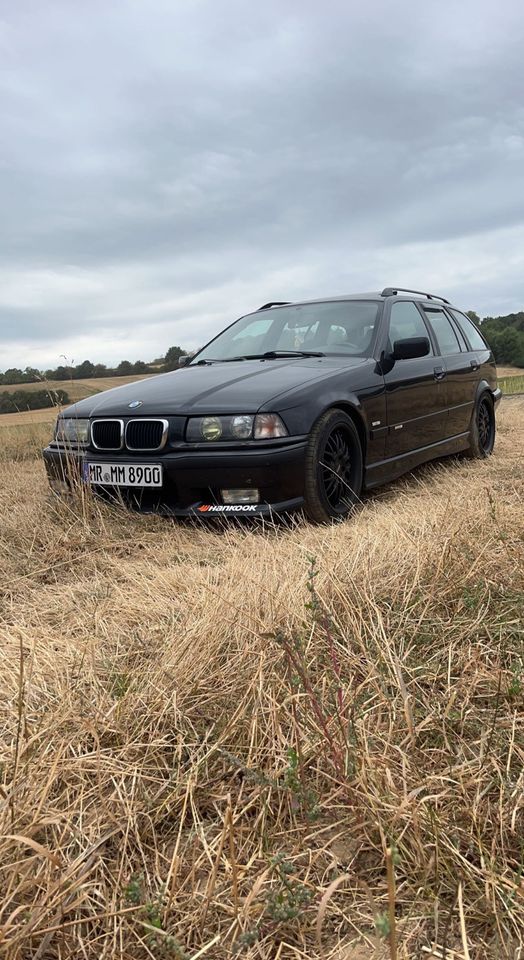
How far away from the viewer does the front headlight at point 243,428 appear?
3541mm

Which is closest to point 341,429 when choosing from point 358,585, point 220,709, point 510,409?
point 358,585

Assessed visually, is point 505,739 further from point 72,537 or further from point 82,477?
point 82,477

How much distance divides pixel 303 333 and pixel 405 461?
122 centimetres

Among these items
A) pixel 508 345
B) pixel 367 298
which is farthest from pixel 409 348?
pixel 508 345

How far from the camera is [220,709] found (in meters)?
1.64

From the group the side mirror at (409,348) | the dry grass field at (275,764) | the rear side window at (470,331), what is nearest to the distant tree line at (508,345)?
the rear side window at (470,331)

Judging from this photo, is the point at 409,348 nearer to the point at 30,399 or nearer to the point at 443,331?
the point at 443,331

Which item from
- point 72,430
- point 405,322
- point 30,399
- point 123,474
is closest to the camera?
point 123,474

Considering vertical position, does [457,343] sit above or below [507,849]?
above

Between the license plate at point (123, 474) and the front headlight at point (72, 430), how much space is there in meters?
0.22

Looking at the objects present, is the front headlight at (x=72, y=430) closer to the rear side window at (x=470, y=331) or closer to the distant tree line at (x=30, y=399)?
the distant tree line at (x=30, y=399)

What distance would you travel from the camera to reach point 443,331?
19.6ft

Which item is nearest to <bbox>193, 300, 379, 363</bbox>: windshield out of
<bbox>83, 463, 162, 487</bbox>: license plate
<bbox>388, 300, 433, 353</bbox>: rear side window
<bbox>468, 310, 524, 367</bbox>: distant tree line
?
<bbox>388, 300, 433, 353</bbox>: rear side window

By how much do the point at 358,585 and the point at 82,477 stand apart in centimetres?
230
